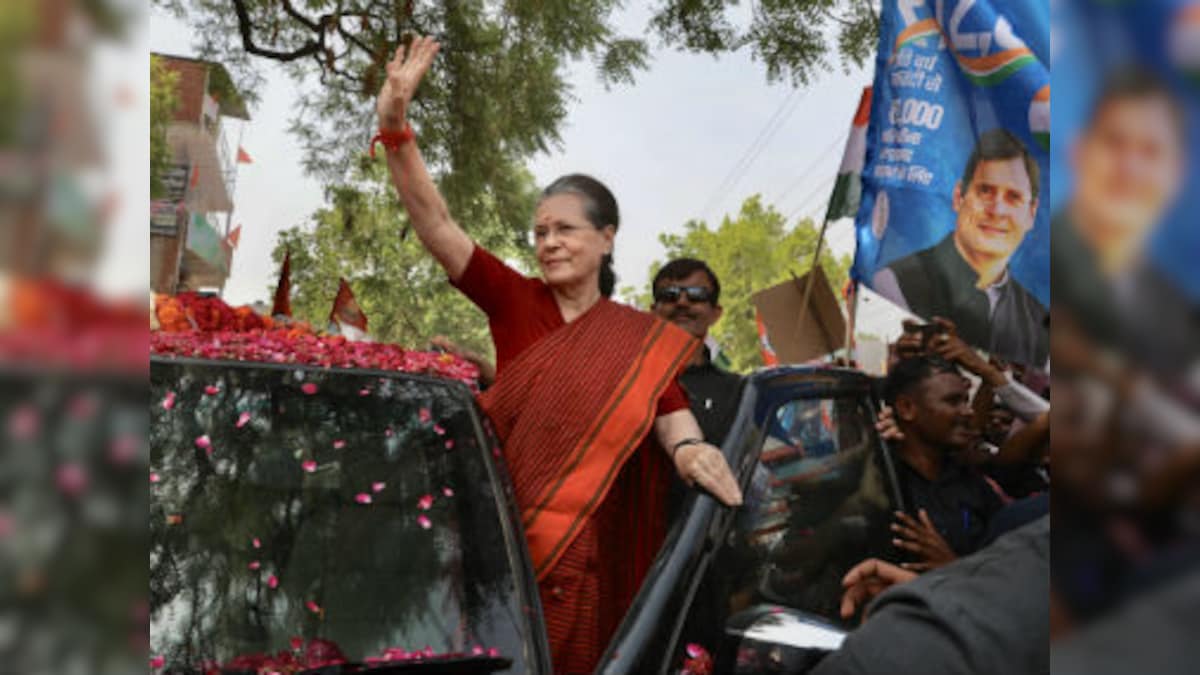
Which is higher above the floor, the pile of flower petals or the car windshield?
the pile of flower petals

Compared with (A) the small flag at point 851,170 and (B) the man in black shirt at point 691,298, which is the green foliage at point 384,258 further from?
(B) the man in black shirt at point 691,298

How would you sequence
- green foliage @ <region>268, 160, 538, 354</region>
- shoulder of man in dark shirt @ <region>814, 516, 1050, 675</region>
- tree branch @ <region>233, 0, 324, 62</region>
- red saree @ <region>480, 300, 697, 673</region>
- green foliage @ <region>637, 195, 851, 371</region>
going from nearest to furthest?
shoulder of man in dark shirt @ <region>814, 516, 1050, 675</region>, red saree @ <region>480, 300, 697, 673</region>, tree branch @ <region>233, 0, 324, 62</region>, green foliage @ <region>268, 160, 538, 354</region>, green foliage @ <region>637, 195, 851, 371</region>

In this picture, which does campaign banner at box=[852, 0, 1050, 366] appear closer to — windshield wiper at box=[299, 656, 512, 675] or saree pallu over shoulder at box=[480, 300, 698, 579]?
saree pallu over shoulder at box=[480, 300, 698, 579]

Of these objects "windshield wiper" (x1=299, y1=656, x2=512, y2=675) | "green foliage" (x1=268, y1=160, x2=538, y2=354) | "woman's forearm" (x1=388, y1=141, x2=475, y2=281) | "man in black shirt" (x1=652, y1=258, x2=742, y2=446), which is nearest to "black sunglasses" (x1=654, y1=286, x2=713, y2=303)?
"man in black shirt" (x1=652, y1=258, x2=742, y2=446)

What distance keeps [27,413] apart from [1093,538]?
0.39 m

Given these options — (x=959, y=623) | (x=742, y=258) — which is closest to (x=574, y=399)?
(x=959, y=623)

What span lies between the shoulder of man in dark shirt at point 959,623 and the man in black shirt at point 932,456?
517 millimetres

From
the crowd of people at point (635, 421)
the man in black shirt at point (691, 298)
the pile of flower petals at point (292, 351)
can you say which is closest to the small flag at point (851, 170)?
the man in black shirt at point (691, 298)

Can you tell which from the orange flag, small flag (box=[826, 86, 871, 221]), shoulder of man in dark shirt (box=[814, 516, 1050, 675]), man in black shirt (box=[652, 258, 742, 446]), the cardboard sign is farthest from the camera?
the orange flag

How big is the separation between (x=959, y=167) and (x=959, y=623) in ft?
5.16

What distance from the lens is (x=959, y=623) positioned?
1272 millimetres

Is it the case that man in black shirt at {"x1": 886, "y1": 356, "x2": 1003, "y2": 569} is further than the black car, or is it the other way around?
man in black shirt at {"x1": 886, "y1": 356, "x2": 1003, "y2": 569}

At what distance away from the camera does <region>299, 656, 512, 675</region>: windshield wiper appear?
160 centimetres

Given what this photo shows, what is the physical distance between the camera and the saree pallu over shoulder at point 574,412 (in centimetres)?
218
